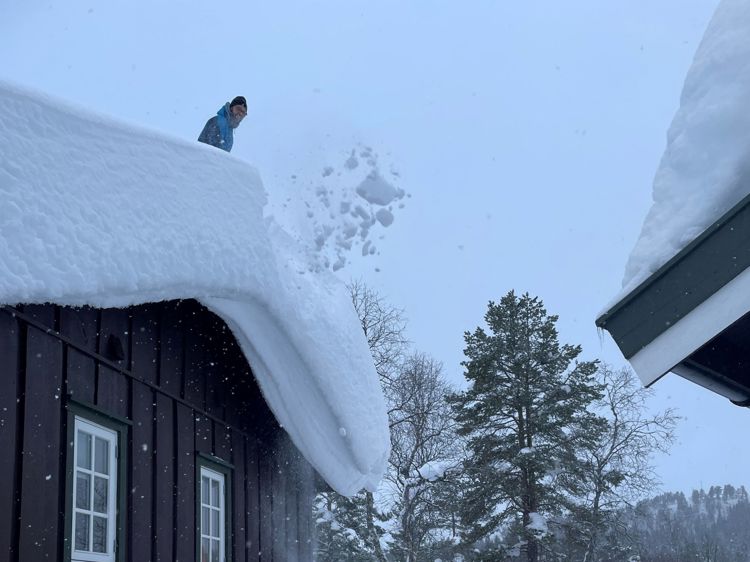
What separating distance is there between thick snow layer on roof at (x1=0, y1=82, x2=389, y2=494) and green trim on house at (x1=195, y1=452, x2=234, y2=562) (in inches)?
31.1

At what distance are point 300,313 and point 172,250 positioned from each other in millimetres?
1775

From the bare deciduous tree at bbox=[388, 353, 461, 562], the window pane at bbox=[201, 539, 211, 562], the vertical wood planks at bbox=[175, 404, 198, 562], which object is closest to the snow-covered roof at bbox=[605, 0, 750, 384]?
the vertical wood planks at bbox=[175, 404, 198, 562]

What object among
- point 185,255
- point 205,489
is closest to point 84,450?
point 185,255

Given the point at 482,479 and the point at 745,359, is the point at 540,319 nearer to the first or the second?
the point at 482,479

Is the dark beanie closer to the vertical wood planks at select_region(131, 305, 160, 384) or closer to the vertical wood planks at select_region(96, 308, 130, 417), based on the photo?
the vertical wood planks at select_region(131, 305, 160, 384)

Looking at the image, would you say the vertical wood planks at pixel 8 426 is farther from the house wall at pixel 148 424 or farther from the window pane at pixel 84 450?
the window pane at pixel 84 450

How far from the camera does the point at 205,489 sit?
686 cm

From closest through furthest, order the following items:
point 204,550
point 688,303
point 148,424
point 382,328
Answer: point 688,303
point 148,424
point 204,550
point 382,328

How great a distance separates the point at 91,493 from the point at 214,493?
230 centimetres

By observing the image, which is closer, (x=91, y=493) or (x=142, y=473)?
(x=91, y=493)

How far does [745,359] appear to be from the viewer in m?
4.70

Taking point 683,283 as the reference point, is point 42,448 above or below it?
below

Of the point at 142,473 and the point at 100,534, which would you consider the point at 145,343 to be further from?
the point at 100,534

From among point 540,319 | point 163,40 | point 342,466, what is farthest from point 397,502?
point 163,40
